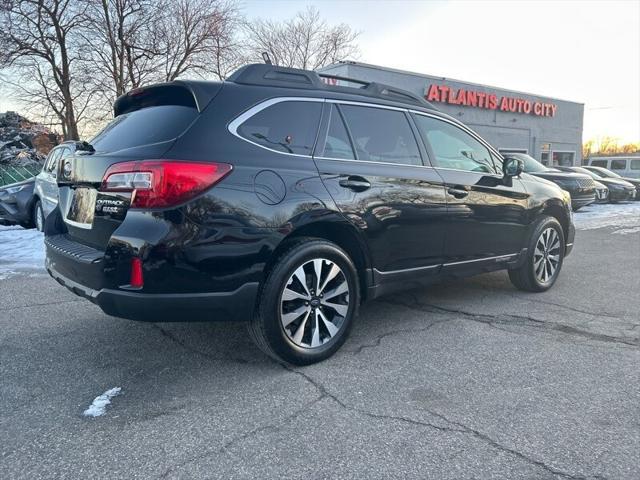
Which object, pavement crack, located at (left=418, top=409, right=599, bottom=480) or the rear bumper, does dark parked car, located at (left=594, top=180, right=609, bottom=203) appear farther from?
the rear bumper

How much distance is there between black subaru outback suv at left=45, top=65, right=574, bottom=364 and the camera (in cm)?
277

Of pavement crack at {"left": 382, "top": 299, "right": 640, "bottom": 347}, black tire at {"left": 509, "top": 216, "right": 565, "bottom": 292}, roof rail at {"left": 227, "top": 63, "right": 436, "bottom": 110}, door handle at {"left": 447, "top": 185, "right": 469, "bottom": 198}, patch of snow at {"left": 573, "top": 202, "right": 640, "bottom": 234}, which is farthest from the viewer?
patch of snow at {"left": 573, "top": 202, "right": 640, "bottom": 234}

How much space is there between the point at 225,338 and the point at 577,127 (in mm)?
32082

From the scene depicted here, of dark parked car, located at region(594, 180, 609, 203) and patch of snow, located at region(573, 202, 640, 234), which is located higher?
dark parked car, located at region(594, 180, 609, 203)

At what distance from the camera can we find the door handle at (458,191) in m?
4.13

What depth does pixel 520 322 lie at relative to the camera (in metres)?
4.28

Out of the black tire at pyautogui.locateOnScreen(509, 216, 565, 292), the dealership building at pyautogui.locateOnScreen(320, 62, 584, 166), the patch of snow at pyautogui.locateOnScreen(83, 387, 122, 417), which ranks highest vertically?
the dealership building at pyautogui.locateOnScreen(320, 62, 584, 166)

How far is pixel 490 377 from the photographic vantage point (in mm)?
3176

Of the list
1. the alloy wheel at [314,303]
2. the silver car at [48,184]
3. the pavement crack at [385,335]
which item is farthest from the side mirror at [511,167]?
the silver car at [48,184]

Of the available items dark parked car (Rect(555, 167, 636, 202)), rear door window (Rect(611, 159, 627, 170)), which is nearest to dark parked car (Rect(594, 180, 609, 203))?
dark parked car (Rect(555, 167, 636, 202))

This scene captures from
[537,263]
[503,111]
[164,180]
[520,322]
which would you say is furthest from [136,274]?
[503,111]

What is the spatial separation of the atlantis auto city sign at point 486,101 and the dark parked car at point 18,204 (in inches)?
629

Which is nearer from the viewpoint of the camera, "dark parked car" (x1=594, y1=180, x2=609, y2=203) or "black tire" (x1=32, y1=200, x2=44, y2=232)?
"black tire" (x1=32, y1=200, x2=44, y2=232)

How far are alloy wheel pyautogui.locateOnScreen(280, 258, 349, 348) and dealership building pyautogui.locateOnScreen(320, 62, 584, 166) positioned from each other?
16.0m
